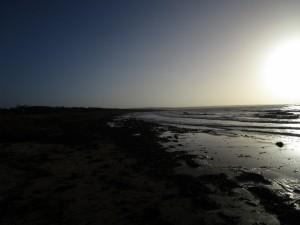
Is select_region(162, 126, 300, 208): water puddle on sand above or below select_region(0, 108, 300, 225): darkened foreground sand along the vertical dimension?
below

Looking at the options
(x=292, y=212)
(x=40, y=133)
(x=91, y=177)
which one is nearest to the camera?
(x=292, y=212)

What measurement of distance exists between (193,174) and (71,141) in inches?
392

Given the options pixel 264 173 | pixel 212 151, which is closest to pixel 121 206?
pixel 264 173

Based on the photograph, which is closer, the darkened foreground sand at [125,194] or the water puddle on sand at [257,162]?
the darkened foreground sand at [125,194]

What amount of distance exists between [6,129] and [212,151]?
1197 centimetres

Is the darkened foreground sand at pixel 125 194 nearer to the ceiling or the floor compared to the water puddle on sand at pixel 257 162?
nearer to the ceiling

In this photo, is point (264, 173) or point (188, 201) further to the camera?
point (264, 173)

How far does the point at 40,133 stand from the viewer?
→ 59.9 feet

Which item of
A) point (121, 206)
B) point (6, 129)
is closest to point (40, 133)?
point (6, 129)

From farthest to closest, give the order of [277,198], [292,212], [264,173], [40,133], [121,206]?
[40,133], [264,173], [277,198], [121,206], [292,212]

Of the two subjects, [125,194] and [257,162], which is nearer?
[125,194]

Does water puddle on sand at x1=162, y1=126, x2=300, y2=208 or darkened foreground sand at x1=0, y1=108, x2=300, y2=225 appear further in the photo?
water puddle on sand at x1=162, y1=126, x2=300, y2=208

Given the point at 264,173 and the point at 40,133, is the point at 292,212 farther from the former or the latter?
the point at 40,133

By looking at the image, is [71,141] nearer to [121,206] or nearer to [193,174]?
[193,174]
